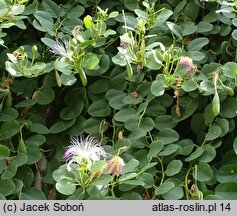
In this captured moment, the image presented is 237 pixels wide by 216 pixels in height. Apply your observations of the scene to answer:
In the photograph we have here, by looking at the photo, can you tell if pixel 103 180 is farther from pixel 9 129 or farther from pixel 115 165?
pixel 9 129

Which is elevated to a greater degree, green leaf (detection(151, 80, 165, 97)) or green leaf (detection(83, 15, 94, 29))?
green leaf (detection(83, 15, 94, 29))

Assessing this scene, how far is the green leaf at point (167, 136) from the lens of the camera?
41.1 inches

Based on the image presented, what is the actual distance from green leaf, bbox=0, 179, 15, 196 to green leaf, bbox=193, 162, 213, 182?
1.15 ft

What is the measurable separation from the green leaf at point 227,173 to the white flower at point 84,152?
0.74ft

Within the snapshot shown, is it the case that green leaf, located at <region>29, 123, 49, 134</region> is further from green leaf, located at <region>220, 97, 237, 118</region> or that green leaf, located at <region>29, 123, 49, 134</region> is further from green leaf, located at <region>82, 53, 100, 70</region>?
green leaf, located at <region>220, 97, 237, 118</region>

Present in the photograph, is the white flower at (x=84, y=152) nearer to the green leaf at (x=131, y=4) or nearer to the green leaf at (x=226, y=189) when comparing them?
the green leaf at (x=226, y=189)

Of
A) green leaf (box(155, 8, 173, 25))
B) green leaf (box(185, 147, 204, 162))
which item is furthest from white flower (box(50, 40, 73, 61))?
green leaf (box(185, 147, 204, 162))

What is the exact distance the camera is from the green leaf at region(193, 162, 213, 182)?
989mm

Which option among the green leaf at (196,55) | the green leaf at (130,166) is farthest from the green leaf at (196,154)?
the green leaf at (196,55)

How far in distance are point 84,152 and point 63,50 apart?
0.28m

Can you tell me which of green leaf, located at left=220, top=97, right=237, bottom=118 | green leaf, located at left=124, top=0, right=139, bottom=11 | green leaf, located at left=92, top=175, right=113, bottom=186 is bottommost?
green leaf, located at left=92, top=175, right=113, bottom=186

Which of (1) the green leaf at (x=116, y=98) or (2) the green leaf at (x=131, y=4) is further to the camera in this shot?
(2) the green leaf at (x=131, y=4)

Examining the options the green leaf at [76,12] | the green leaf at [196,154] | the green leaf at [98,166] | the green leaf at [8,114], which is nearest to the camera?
the green leaf at [98,166]

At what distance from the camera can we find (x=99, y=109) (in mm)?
1139
